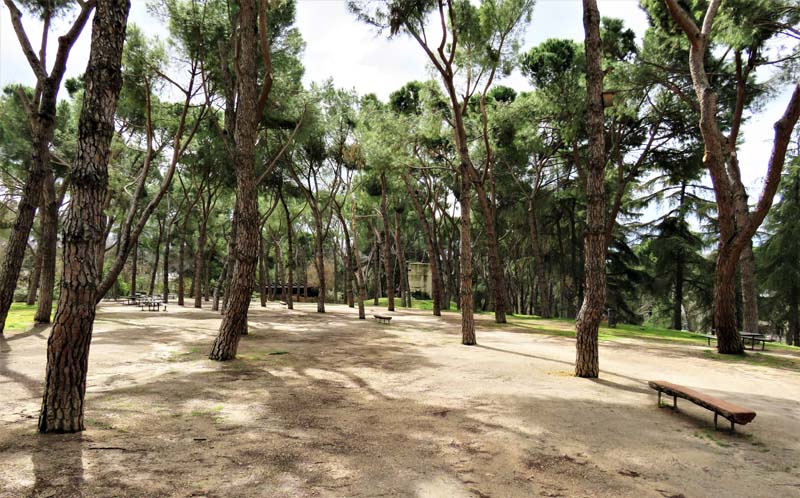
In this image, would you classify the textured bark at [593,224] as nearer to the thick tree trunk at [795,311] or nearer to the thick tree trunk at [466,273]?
the thick tree trunk at [466,273]

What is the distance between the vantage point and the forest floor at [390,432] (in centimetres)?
342

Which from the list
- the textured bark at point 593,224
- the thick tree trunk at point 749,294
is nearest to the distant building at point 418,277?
the thick tree trunk at point 749,294

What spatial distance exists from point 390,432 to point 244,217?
5.68m

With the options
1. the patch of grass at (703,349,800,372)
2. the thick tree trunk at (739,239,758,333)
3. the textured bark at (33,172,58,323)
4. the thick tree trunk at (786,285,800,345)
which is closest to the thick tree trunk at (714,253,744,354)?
the patch of grass at (703,349,800,372)

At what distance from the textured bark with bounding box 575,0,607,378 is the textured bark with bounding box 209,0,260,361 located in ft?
20.5

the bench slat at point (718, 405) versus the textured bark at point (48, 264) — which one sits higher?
the textured bark at point (48, 264)

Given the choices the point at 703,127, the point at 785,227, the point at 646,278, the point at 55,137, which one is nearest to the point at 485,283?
the point at 646,278

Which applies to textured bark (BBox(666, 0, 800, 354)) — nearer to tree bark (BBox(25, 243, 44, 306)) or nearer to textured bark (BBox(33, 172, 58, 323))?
textured bark (BBox(33, 172, 58, 323))

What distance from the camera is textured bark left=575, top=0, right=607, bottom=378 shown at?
24.6ft

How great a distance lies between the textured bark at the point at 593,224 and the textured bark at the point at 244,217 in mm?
6257

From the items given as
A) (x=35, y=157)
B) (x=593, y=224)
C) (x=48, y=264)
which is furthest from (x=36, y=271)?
(x=593, y=224)

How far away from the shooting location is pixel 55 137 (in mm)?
20469

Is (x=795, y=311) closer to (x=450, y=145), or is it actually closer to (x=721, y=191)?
(x=721, y=191)

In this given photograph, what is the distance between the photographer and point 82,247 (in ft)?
13.6
